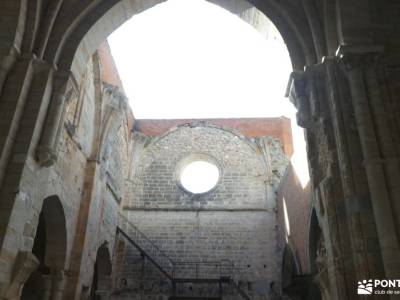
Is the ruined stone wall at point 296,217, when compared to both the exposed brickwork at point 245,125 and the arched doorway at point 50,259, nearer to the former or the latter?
the exposed brickwork at point 245,125

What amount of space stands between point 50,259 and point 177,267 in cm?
579

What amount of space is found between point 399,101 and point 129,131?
38.9 feet

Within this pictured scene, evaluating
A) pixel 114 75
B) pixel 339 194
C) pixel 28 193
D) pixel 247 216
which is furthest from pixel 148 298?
pixel 339 194

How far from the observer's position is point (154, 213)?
14.6m

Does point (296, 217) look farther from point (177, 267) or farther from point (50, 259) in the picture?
point (50, 259)

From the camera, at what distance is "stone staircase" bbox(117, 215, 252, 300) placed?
12.9 m

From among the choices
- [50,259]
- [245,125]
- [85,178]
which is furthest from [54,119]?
[245,125]

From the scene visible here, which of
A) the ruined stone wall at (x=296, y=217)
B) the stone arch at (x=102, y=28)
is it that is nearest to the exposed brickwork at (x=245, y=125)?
the ruined stone wall at (x=296, y=217)

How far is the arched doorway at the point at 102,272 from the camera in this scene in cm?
1183

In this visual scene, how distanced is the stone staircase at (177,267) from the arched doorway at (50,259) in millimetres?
4566

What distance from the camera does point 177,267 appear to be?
44.9 feet

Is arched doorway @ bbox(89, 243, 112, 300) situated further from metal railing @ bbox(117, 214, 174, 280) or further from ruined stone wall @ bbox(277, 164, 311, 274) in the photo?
ruined stone wall @ bbox(277, 164, 311, 274)

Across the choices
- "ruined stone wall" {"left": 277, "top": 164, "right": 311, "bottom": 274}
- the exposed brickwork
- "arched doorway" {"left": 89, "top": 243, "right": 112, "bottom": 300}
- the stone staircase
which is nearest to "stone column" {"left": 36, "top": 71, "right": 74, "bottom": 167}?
"ruined stone wall" {"left": 277, "top": 164, "right": 311, "bottom": 274}

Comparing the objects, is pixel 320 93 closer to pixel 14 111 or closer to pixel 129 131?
pixel 14 111
